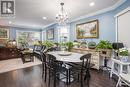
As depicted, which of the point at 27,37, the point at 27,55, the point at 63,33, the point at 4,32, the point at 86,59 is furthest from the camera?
the point at 27,37

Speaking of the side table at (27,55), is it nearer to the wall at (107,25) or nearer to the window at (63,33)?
the window at (63,33)

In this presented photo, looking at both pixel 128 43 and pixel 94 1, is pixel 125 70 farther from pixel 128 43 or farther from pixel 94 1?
pixel 94 1

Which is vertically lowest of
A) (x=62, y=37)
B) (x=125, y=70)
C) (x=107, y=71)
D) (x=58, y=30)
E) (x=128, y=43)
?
(x=107, y=71)

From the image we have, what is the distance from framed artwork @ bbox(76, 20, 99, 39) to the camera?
4.72 m

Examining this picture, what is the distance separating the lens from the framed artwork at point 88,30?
15.5 feet

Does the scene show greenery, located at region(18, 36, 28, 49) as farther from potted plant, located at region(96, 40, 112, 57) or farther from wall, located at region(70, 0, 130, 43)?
potted plant, located at region(96, 40, 112, 57)

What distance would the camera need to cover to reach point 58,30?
6922 mm

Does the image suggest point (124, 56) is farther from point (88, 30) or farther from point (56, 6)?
point (56, 6)

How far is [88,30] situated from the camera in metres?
5.09

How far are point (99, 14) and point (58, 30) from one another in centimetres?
310

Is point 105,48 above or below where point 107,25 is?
below

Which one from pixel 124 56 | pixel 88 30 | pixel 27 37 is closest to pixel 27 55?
pixel 88 30

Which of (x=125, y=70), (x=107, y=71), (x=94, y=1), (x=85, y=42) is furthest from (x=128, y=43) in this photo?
(x=85, y=42)

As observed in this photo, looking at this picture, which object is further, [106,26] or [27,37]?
[27,37]
